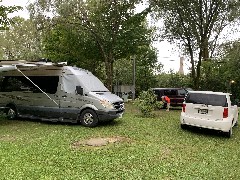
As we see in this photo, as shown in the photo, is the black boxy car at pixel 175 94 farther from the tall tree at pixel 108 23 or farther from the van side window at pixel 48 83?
the van side window at pixel 48 83

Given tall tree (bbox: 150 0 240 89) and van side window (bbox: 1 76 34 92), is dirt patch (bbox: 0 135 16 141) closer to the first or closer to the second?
van side window (bbox: 1 76 34 92)

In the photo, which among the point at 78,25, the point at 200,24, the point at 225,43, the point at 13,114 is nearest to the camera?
the point at 13,114

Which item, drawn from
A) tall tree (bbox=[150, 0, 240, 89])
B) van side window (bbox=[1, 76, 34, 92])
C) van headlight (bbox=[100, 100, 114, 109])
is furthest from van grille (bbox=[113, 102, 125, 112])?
A: tall tree (bbox=[150, 0, 240, 89])

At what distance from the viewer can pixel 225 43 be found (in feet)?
103

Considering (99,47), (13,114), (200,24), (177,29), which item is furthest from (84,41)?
(13,114)

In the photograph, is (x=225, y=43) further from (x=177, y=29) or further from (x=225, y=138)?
(x=225, y=138)

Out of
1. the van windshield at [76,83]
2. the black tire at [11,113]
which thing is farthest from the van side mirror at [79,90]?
the black tire at [11,113]

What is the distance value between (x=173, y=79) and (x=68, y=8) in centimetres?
1987

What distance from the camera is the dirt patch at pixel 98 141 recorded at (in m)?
9.38

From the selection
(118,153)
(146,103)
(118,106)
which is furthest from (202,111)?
(146,103)

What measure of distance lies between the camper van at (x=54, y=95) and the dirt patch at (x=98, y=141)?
7.06 feet

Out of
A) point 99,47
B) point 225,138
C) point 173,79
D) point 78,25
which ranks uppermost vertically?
point 78,25

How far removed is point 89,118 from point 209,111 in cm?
488

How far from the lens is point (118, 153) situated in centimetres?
851
